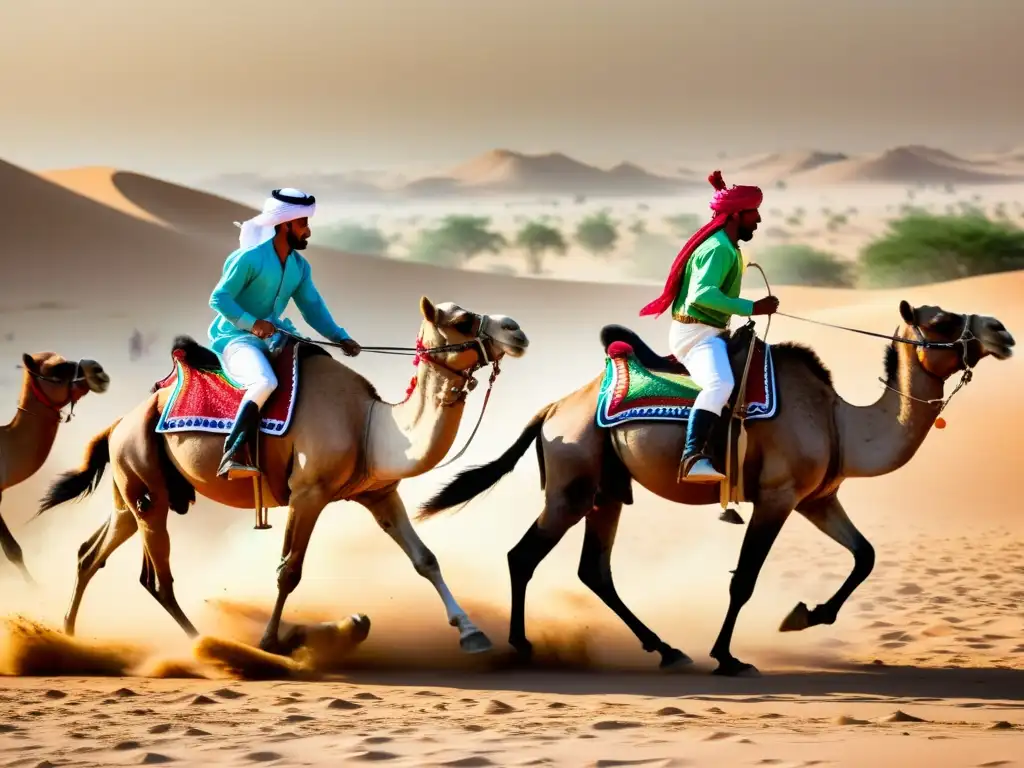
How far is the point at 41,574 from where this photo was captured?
591 inches

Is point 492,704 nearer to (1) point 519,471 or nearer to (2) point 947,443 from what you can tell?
(1) point 519,471

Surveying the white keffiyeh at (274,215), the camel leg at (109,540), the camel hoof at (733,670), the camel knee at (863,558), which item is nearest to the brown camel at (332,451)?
the camel leg at (109,540)

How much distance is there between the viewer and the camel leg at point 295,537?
33.2ft

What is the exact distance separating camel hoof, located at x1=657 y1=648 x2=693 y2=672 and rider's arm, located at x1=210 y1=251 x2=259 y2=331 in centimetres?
315

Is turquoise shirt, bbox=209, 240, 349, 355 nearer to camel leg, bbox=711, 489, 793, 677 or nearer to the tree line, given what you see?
camel leg, bbox=711, 489, 793, 677

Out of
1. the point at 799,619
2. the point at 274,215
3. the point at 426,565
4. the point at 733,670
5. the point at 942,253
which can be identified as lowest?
the point at 733,670

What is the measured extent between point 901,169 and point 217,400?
264 feet

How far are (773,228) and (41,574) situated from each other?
5486 cm

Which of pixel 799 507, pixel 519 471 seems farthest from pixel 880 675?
pixel 519 471

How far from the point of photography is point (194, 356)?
10.8m

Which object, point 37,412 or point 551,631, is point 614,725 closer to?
point 551,631

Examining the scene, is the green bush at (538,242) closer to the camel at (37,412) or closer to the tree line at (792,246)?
the tree line at (792,246)

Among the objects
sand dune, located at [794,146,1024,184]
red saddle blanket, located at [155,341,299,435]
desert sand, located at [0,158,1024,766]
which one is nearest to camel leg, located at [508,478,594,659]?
desert sand, located at [0,158,1024,766]

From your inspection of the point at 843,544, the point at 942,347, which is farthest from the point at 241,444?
the point at 942,347
